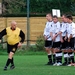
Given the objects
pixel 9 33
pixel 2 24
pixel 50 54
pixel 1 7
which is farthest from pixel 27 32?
pixel 9 33

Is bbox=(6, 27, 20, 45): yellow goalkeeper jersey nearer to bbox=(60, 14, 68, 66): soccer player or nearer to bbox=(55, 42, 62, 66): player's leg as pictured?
bbox=(60, 14, 68, 66): soccer player

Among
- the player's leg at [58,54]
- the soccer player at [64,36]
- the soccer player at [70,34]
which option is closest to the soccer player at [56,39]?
the player's leg at [58,54]

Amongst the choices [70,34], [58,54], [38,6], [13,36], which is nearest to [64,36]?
[70,34]

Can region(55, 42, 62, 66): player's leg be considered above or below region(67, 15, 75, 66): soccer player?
below

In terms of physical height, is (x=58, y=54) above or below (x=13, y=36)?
below

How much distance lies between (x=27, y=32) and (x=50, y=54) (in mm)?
14426

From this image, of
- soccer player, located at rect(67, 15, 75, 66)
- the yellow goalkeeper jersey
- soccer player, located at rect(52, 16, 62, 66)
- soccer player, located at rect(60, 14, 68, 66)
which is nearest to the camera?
the yellow goalkeeper jersey

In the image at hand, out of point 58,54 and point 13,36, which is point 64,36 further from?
point 13,36

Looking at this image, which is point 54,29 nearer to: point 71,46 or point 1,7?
point 71,46

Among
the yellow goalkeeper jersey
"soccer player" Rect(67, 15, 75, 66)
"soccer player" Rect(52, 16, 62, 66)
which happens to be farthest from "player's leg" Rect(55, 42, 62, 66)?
the yellow goalkeeper jersey

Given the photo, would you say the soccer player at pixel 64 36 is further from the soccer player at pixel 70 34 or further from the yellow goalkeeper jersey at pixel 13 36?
the yellow goalkeeper jersey at pixel 13 36

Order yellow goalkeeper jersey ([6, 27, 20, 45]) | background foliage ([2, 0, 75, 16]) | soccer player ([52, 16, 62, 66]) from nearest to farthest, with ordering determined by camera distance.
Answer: yellow goalkeeper jersey ([6, 27, 20, 45])
soccer player ([52, 16, 62, 66])
background foliage ([2, 0, 75, 16])

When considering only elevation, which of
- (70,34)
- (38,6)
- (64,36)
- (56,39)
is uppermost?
(38,6)

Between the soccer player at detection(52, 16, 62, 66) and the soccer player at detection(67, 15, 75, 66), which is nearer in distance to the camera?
the soccer player at detection(67, 15, 75, 66)
